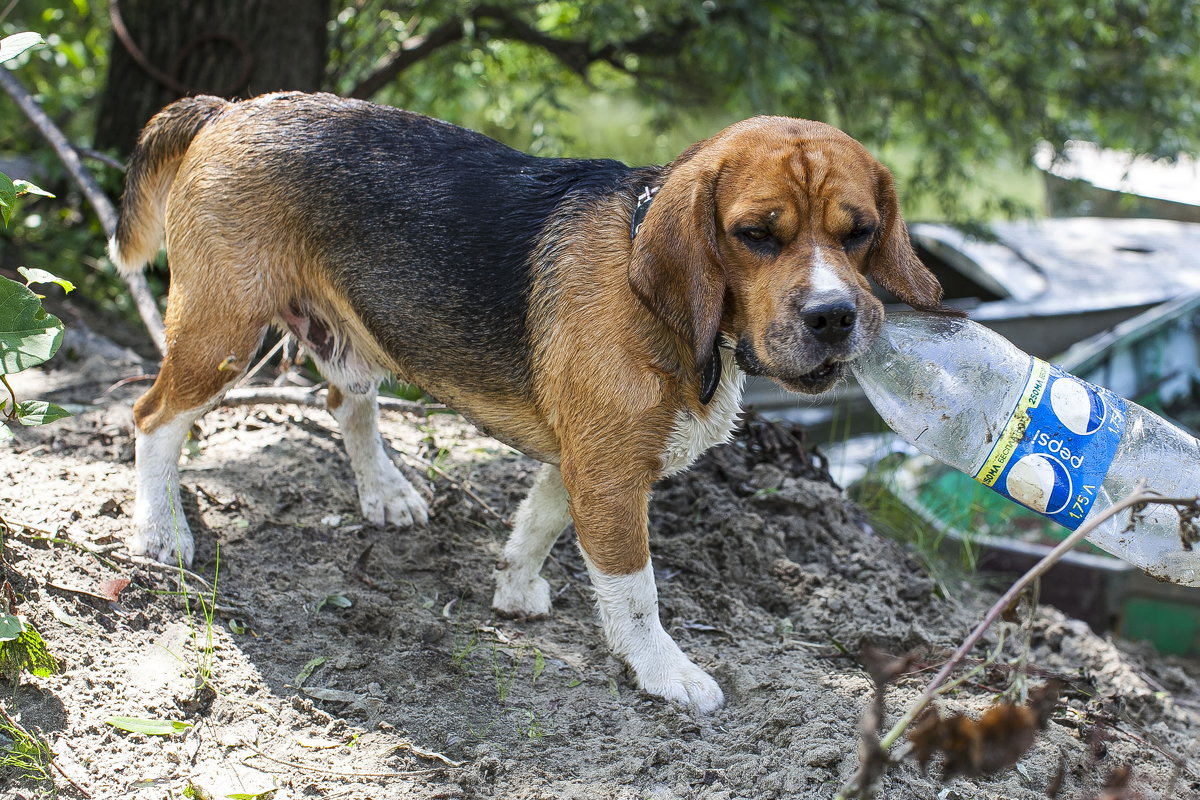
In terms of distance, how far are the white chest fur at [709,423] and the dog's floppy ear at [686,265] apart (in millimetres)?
192

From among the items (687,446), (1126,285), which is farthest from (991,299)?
(687,446)

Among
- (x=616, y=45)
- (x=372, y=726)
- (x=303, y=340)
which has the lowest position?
(x=372, y=726)

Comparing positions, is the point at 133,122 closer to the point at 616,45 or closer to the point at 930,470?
the point at 616,45

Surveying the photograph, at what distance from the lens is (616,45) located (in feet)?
21.1

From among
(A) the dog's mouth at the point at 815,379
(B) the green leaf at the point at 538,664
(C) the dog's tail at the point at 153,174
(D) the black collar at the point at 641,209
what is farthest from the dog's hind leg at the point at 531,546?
(C) the dog's tail at the point at 153,174

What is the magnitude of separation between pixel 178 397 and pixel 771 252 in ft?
6.98

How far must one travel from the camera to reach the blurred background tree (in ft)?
19.6

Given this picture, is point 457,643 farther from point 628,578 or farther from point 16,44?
point 16,44

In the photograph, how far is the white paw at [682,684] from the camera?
3217 millimetres

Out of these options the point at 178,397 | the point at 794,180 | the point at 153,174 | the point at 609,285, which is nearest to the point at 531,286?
the point at 609,285

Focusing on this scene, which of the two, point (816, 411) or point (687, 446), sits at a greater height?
point (687, 446)

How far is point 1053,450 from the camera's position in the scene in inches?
114

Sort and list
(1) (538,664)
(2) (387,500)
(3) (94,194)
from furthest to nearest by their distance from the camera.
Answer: (3) (94,194) < (2) (387,500) < (1) (538,664)

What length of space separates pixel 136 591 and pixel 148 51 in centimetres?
400
